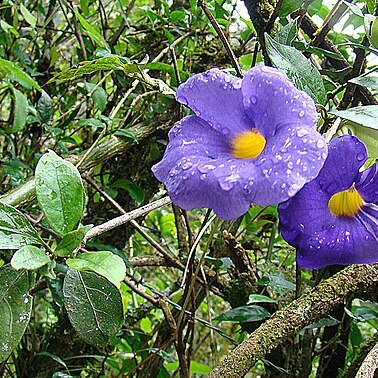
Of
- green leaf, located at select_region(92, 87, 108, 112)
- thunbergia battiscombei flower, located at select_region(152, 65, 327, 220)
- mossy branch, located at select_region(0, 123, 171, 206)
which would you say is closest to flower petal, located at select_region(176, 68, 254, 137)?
thunbergia battiscombei flower, located at select_region(152, 65, 327, 220)

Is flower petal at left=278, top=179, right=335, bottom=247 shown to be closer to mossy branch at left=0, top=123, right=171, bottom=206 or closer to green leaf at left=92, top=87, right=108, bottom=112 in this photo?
mossy branch at left=0, top=123, right=171, bottom=206

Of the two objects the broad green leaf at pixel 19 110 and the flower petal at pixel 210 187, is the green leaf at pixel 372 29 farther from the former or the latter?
the broad green leaf at pixel 19 110

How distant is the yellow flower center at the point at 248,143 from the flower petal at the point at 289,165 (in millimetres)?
56

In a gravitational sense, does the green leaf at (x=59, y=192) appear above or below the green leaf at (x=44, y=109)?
above

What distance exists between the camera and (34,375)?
1038 mm

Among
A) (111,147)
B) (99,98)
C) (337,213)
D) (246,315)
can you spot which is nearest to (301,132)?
(337,213)

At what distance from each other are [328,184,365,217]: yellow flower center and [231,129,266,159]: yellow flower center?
0.09m

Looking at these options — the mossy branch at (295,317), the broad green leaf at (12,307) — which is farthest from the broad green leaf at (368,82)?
the broad green leaf at (12,307)

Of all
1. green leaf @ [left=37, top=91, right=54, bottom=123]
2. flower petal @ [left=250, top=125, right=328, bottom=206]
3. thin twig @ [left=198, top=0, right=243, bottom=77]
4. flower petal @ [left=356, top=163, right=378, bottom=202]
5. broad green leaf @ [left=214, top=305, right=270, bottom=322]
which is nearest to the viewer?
flower petal @ [left=250, top=125, right=328, bottom=206]

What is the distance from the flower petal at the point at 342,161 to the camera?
0.45 m

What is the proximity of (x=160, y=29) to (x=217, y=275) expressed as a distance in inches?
20.4

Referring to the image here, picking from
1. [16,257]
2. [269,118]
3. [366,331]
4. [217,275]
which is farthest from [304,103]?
[366,331]

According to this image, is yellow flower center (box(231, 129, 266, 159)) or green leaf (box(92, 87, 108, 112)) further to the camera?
green leaf (box(92, 87, 108, 112))

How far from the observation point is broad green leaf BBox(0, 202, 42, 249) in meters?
0.45
